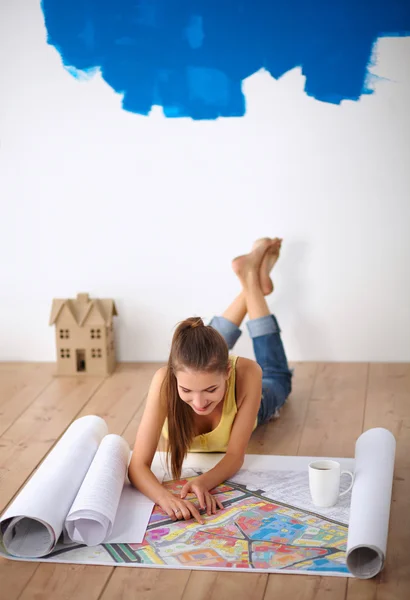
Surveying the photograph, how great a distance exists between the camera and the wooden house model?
10.6 feet

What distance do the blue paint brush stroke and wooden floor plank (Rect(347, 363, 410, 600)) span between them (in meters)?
1.07

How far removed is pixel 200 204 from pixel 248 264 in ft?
1.25

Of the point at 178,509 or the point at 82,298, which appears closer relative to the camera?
the point at 178,509

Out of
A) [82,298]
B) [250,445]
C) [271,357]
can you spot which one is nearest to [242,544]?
[250,445]

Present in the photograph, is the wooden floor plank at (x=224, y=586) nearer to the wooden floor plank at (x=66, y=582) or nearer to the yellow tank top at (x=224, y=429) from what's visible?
the wooden floor plank at (x=66, y=582)

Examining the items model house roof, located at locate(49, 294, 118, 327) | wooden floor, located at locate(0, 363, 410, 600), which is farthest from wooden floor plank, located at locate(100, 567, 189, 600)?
model house roof, located at locate(49, 294, 118, 327)

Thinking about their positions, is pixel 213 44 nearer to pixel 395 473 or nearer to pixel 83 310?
pixel 83 310

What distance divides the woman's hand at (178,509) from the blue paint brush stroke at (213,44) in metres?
1.62

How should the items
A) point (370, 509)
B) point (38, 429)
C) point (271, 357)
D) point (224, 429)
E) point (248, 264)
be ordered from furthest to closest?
1. point (248, 264)
2. point (271, 357)
3. point (38, 429)
4. point (224, 429)
5. point (370, 509)

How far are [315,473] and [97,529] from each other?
0.55 m

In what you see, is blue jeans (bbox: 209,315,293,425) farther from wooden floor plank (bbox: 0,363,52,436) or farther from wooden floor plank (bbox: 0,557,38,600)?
wooden floor plank (bbox: 0,557,38,600)

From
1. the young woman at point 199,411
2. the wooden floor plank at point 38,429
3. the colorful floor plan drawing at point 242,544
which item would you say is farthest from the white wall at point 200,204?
the colorful floor plan drawing at point 242,544

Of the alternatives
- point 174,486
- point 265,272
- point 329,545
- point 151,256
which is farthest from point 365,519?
point 151,256

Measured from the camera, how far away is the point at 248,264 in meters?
3.02
